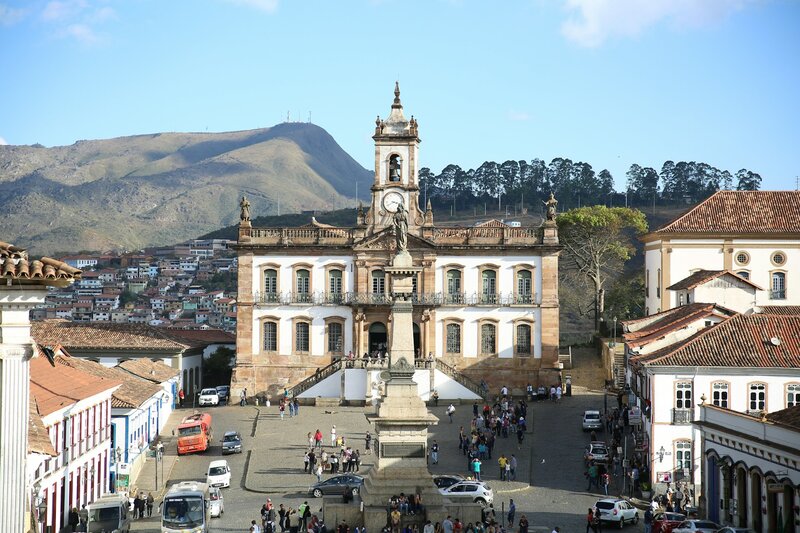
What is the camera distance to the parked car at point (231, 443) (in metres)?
49.0

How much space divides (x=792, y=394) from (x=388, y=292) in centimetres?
2703

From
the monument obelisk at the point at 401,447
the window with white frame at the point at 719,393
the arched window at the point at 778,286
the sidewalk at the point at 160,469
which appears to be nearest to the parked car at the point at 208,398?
the sidewalk at the point at 160,469

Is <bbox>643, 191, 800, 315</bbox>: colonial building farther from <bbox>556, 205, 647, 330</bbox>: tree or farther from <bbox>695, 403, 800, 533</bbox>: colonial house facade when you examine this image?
<bbox>695, 403, 800, 533</bbox>: colonial house facade

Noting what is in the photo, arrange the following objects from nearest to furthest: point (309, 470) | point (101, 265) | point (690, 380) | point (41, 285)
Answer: point (41, 285) → point (690, 380) → point (309, 470) → point (101, 265)

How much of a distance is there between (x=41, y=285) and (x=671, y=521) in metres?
22.4

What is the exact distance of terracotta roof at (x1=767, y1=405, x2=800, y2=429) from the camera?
108 ft

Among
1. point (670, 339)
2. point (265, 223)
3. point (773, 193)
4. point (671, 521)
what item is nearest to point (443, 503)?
point (671, 521)

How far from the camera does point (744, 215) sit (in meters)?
68.0

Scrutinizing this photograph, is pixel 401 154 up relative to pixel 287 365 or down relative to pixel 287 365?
up

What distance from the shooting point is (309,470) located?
4566 centimetres

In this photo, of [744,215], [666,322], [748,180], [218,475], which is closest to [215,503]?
[218,475]

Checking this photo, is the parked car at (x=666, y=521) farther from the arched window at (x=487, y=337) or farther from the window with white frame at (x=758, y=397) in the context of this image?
the arched window at (x=487, y=337)

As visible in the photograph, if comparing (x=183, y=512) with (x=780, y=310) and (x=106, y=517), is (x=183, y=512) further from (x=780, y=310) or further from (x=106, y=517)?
(x=780, y=310)

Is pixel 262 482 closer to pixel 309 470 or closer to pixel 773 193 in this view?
pixel 309 470
